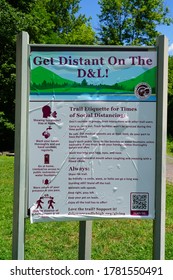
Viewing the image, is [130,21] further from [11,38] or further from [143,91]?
[143,91]

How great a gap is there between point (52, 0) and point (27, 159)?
35.8m

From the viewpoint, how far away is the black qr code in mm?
3193

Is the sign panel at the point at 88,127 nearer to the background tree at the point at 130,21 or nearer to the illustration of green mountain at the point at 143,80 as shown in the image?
the illustration of green mountain at the point at 143,80

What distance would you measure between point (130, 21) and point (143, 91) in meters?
33.3

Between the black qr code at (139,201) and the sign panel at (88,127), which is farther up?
the sign panel at (88,127)

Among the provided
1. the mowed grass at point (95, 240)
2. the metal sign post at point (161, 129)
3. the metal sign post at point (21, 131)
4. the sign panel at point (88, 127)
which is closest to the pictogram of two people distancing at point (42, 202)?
the sign panel at point (88, 127)

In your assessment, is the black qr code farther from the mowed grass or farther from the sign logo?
the mowed grass

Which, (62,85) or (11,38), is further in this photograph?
(11,38)

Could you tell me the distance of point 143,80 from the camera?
124 inches

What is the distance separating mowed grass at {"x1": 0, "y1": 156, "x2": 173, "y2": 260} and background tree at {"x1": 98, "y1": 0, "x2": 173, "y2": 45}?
29.7 m

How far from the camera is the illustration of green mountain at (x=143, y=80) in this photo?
3140 millimetres

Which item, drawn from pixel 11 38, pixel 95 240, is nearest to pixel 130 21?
pixel 11 38

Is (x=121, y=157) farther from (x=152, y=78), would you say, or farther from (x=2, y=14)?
(x=2, y=14)

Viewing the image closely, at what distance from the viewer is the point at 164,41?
3205mm
